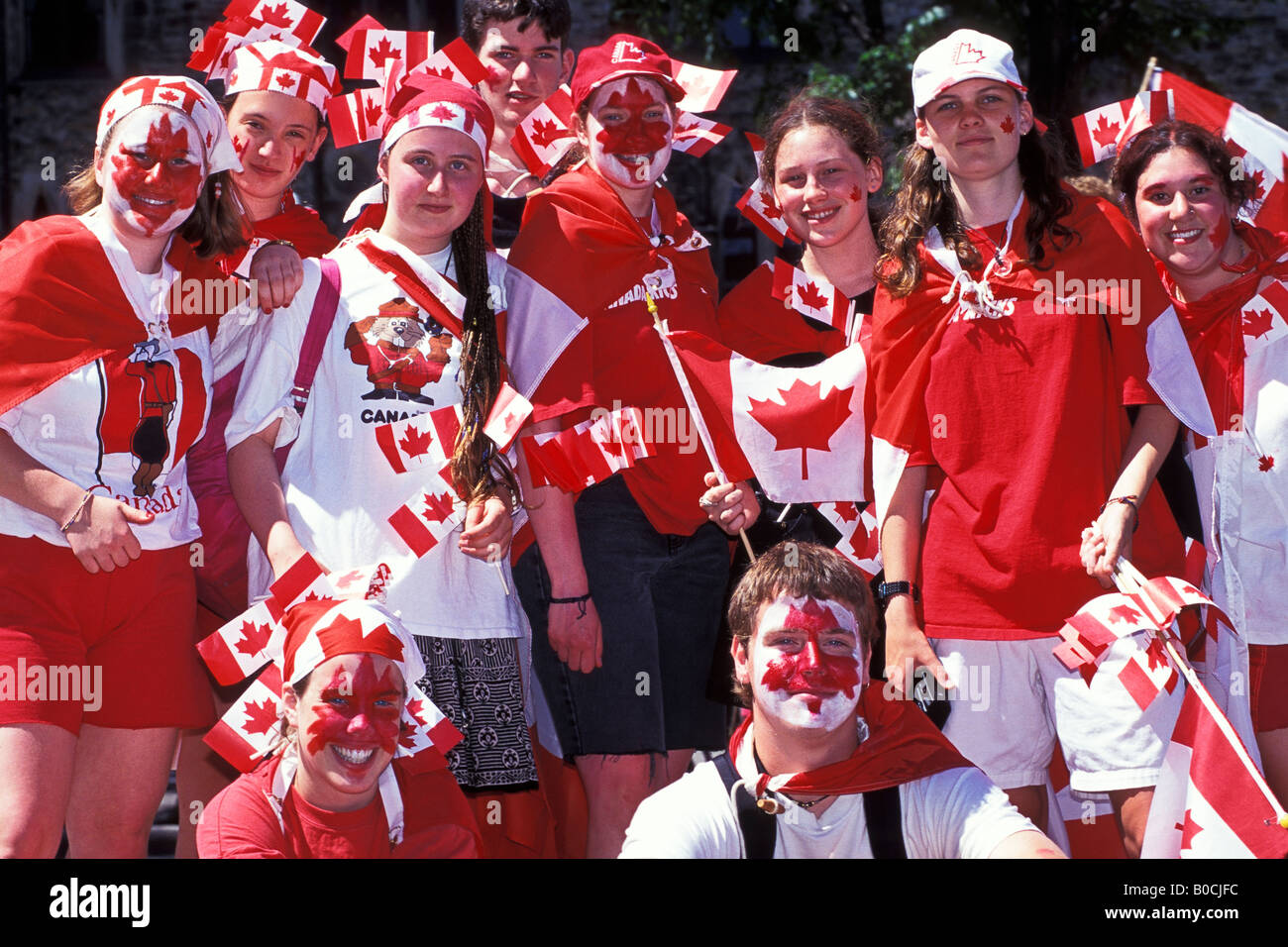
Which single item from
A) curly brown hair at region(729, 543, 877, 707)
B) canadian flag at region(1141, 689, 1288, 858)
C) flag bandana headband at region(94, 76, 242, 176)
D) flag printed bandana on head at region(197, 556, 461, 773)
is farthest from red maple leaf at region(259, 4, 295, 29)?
canadian flag at region(1141, 689, 1288, 858)

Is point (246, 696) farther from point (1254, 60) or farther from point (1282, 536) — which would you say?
point (1254, 60)

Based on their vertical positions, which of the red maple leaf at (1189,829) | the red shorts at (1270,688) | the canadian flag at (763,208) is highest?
the canadian flag at (763,208)

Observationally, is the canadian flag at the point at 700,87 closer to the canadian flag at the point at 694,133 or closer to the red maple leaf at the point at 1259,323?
the canadian flag at the point at 694,133

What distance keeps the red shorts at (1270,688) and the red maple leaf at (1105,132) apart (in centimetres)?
164

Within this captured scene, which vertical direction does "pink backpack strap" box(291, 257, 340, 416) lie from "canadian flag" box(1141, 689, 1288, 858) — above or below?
above

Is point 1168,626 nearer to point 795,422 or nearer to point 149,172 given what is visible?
point 795,422

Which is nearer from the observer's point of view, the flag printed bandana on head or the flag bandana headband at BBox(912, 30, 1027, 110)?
the flag printed bandana on head

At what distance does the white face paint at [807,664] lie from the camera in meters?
4.05

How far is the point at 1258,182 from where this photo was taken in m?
5.21

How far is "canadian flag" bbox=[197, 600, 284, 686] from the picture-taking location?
4348 millimetres

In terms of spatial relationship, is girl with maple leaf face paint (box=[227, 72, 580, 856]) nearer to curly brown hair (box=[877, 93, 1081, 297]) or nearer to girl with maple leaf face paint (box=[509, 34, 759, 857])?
girl with maple leaf face paint (box=[509, 34, 759, 857])

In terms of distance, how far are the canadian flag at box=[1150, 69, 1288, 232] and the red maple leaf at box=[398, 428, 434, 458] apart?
2.46 meters

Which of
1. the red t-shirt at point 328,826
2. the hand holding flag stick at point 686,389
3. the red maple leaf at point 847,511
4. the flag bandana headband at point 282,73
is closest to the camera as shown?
the red t-shirt at point 328,826

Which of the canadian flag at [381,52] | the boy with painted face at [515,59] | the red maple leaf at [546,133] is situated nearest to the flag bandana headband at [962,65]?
the red maple leaf at [546,133]
